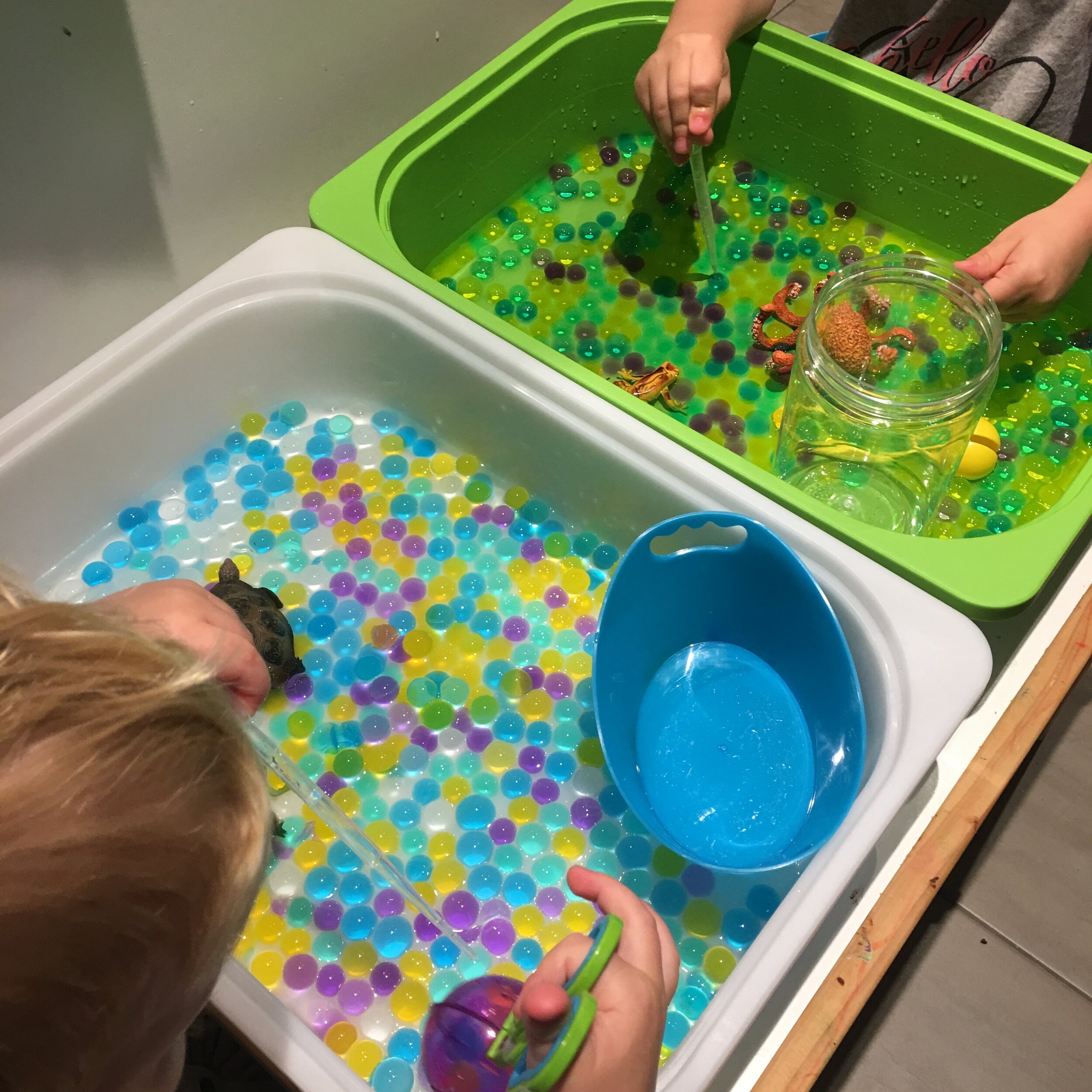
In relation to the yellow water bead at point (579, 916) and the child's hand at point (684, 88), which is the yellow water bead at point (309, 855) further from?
the child's hand at point (684, 88)

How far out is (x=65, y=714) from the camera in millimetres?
300

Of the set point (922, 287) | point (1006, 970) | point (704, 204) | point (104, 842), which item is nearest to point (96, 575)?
point (104, 842)

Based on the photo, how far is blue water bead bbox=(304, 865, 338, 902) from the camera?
24.9 inches

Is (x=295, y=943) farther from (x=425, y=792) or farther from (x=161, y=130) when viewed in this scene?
(x=161, y=130)

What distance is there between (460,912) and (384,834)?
3.2 inches

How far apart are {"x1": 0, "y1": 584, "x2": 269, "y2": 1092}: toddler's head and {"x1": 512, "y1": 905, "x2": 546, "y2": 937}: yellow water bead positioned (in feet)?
1.00

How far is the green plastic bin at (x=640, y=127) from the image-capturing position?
795 mm

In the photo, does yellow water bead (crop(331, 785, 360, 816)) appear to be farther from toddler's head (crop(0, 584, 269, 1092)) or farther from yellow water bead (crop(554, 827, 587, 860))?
toddler's head (crop(0, 584, 269, 1092))

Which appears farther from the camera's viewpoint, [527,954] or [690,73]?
[690,73]

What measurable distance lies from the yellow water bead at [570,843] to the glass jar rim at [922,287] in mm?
392

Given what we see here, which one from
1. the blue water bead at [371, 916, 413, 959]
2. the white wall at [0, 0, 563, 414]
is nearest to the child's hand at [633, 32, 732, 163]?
the white wall at [0, 0, 563, 414]

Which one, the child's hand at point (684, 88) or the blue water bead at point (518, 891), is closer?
the blue water bead at point (518, 891)

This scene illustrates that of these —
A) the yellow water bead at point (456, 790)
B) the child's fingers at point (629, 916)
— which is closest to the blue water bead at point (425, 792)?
the yellow water bead at point (456, 790)

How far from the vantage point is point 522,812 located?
67cm
